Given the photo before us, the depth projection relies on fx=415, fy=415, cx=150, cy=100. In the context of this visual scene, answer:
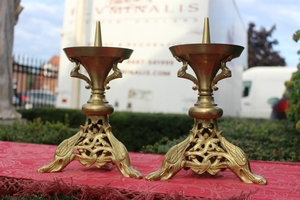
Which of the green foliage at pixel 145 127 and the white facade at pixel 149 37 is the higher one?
the white facade at pixel 149 37

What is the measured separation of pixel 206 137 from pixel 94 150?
1.64ft

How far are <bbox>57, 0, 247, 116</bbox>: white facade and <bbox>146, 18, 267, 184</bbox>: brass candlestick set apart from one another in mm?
4702

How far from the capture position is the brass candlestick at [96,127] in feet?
6.01

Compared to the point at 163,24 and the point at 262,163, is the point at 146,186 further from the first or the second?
the point at 163,24

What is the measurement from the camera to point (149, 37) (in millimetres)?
6766

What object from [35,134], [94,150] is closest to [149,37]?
[35,134]

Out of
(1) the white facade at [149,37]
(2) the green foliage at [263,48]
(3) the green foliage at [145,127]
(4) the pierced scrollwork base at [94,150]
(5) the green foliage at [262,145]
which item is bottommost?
(3) the green foliage at [145,127]

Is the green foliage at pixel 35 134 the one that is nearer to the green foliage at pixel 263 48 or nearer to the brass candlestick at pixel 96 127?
the brass candlestick at pixel 96 127

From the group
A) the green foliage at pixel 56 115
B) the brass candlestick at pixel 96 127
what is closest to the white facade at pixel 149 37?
the green foliage at pixel 56 115

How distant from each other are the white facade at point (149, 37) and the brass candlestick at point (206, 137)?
15.4ft

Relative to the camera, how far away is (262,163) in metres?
2.31

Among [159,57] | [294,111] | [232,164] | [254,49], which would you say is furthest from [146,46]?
[254,49]

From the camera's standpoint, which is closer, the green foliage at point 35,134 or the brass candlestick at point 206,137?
the brass candlestick at point 206,137

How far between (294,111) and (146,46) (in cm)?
329
